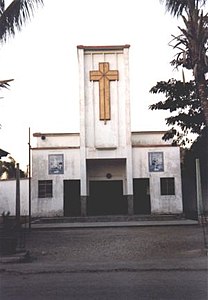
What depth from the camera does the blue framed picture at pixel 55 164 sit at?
104 ft

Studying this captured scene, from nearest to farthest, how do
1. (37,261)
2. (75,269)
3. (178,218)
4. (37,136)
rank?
1. (75,269)
2. (37,261)
3. (178,218)
4. (37,136)

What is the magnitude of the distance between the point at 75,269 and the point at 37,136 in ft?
83.4

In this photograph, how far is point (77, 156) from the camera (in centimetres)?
3195

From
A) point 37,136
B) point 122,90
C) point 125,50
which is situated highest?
point 125,50

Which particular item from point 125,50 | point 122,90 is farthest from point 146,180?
point 125,50

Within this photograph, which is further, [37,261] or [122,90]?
[122,90]

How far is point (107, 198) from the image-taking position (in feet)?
108

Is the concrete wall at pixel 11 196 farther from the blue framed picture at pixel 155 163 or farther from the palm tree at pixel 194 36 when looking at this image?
the palm tree at pixel 194 36

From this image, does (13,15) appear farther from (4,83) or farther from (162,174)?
(162,174)

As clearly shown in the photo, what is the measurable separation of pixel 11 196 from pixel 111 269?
22282mm

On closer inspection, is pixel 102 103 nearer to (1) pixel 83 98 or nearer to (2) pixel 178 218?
(1) pixel 83 98

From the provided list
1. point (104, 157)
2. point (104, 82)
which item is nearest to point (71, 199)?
→ point (104, 157)

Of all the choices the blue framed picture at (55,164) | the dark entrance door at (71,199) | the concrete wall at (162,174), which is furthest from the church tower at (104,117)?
the blue framed picture at (55,164)

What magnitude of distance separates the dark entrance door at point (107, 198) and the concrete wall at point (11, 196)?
412cm
